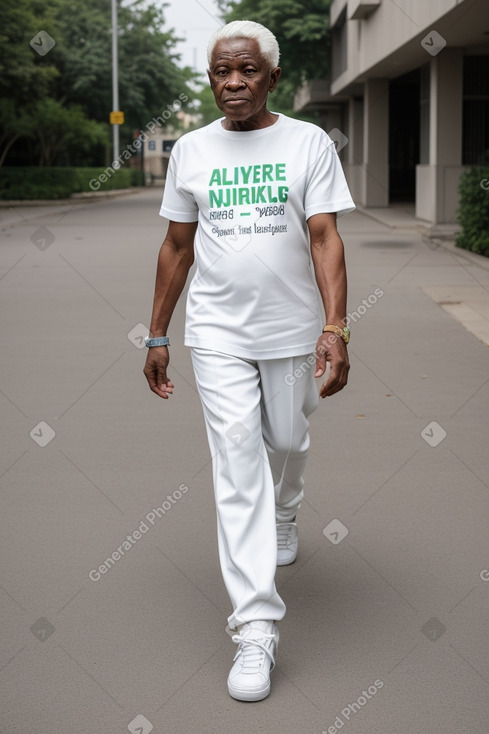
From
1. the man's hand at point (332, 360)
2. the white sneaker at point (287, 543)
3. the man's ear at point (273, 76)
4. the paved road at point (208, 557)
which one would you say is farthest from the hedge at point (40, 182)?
the man's hand at point (332, 360)

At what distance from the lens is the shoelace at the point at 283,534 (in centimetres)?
445

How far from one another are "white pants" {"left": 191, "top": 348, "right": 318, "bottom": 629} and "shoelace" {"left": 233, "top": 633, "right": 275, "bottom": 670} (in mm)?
58

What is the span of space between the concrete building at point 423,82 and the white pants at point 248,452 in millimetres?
14758

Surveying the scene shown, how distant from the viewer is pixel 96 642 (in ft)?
12.6

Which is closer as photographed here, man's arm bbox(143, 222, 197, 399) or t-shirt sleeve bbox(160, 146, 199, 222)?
t-shirt sleeve bbox(160, 146, 199, 222)

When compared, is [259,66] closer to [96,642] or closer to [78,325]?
[96,642]

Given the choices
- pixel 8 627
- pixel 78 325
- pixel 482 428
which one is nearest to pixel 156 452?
pixel 482 428

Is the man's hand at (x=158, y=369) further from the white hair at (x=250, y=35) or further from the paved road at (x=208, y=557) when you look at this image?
the white hair at (x=250, y=35)

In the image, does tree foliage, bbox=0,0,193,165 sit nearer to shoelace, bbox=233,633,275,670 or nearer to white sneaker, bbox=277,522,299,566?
white sneaker, bbox=277,522,299,566

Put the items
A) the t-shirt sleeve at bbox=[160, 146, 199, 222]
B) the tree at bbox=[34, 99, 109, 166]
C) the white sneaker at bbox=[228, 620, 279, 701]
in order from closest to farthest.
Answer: the white sneaker at bbox=[228, 620, 279, 701], the t-shirt sleeve at bbox=[160, 146, 199, 222], the tree at bbox=[34, 99, 109, 166]

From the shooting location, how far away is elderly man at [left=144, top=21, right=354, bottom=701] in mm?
3555

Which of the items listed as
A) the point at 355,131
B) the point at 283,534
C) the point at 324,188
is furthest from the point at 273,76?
the point at 355,131

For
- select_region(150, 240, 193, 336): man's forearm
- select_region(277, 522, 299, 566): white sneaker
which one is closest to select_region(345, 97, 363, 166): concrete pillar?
select_region(277, 522, 299, 566): white sneaker

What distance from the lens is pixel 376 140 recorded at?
113 feet
